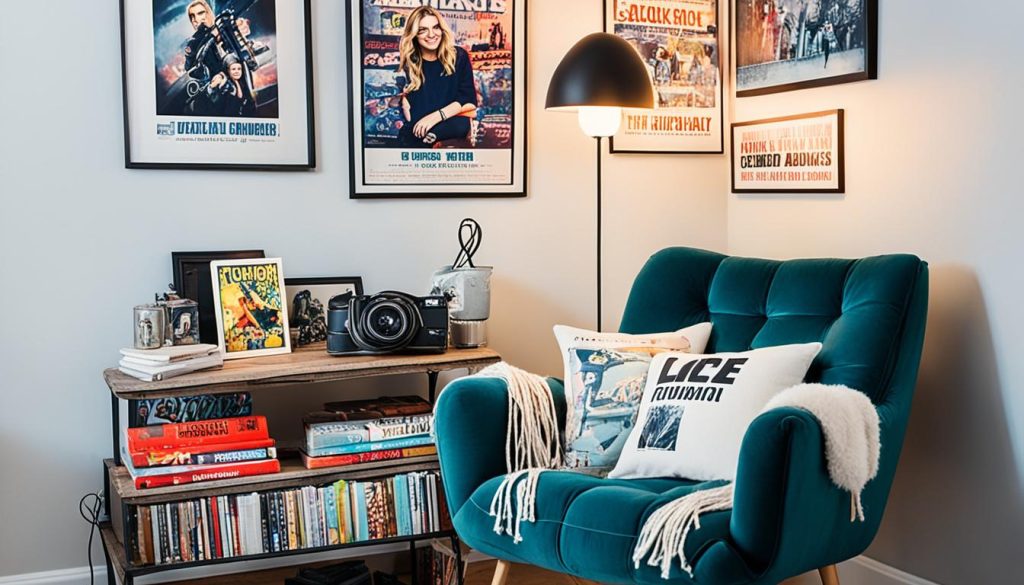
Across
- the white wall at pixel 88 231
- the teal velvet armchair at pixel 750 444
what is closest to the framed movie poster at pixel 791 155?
the teal velvet armchair at pixel 750 444

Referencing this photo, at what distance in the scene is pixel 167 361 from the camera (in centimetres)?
253

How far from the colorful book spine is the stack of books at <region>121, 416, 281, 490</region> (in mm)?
119

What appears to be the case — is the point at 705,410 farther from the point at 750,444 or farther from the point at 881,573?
the point at 881,573

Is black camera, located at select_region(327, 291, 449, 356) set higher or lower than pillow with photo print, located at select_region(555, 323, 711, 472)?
higher

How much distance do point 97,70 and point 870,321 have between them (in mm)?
2005

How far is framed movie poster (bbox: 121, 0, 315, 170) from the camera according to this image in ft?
9.36

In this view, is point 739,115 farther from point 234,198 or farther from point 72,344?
point 72,344

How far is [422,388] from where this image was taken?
3252 mm

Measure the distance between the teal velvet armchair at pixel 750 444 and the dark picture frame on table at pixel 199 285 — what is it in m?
0.77

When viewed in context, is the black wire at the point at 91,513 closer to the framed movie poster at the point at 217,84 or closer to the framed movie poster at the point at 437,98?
the framed movie poster at the point at 217,84

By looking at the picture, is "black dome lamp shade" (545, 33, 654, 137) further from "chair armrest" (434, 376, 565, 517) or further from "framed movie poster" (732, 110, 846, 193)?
"chair armrest" (434, 376, 565, 517)

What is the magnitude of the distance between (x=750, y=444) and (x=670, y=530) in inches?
8.7

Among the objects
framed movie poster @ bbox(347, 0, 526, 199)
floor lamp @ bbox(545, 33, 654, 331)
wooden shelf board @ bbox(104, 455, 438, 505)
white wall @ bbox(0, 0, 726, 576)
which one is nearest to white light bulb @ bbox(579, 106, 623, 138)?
floor lamp @ bbox(545, 33, 654, 331)

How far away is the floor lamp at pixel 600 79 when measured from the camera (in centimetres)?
293
